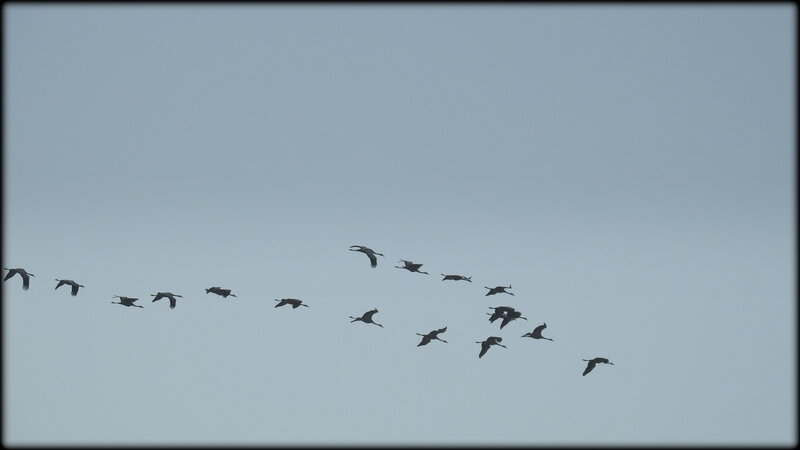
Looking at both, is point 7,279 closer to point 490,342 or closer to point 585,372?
point 490,342

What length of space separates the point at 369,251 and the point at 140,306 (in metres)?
16.3

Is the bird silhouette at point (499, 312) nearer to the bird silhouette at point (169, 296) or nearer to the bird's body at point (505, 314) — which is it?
the bird's body at point (505, 314)

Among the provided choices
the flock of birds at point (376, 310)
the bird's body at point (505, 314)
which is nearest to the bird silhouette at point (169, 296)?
the flock of birds at point (376, 310)

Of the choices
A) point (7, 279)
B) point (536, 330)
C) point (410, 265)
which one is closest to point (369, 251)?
point (410, 265)

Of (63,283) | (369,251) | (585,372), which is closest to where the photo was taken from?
(369,251)

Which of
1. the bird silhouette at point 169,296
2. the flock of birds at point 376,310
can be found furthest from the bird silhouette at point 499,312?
the bird silhouette at point 169,296

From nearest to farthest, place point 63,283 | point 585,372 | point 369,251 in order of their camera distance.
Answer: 1. point 369,251
2. point 63,283
3. point 585,372

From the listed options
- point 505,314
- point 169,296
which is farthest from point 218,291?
point 505,314

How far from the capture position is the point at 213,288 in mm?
65750

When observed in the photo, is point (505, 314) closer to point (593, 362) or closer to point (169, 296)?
point (593, 362)

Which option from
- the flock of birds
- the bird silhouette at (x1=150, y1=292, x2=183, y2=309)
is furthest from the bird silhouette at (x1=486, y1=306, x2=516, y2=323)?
the bird silhouette at (x1=150, y1=292, x2=183, y2=309)

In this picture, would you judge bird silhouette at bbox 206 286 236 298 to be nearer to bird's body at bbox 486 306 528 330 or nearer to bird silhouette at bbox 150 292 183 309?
bird silhouette at bbox 150 292 183 309

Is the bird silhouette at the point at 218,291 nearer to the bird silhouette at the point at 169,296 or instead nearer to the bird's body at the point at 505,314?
the bird silhouette at the point at 169,296

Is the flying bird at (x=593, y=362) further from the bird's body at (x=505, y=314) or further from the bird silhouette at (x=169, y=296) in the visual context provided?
the bird silhouette at (x=169, y=296)
